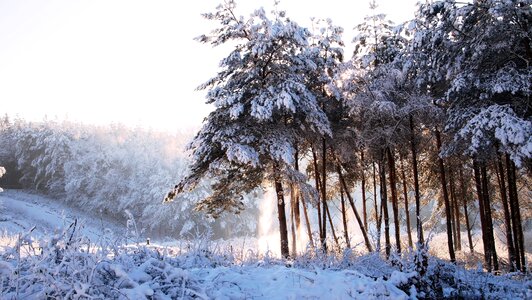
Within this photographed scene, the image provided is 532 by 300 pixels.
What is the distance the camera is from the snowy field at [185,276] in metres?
3.57

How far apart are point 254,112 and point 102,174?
42.4 metres

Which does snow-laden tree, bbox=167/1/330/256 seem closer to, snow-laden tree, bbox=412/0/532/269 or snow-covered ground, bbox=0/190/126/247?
snow-laden tree, bbox=412/0/532/269

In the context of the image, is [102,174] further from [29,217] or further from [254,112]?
[254,112]

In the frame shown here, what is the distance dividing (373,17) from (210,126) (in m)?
8.45

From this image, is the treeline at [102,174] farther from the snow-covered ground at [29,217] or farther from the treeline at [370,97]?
the treeline at [370,97]

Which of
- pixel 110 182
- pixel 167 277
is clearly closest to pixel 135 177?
pixel 110 182

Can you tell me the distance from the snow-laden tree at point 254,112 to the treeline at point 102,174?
3116cm

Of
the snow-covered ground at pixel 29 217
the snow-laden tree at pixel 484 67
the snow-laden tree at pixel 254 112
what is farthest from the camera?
the snow-covered ground at pixel 29 217

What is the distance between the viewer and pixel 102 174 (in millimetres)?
48812

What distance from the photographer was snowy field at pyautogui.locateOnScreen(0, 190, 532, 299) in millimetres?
3572

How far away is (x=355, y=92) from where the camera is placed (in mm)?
14688

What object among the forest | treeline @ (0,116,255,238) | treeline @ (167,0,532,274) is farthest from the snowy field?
treeline @ (0,116,255,238)

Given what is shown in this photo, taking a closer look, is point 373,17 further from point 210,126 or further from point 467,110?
point 210,126

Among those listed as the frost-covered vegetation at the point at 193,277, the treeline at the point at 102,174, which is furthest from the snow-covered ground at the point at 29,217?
the frost-covered vegetation at the point at 193,277
